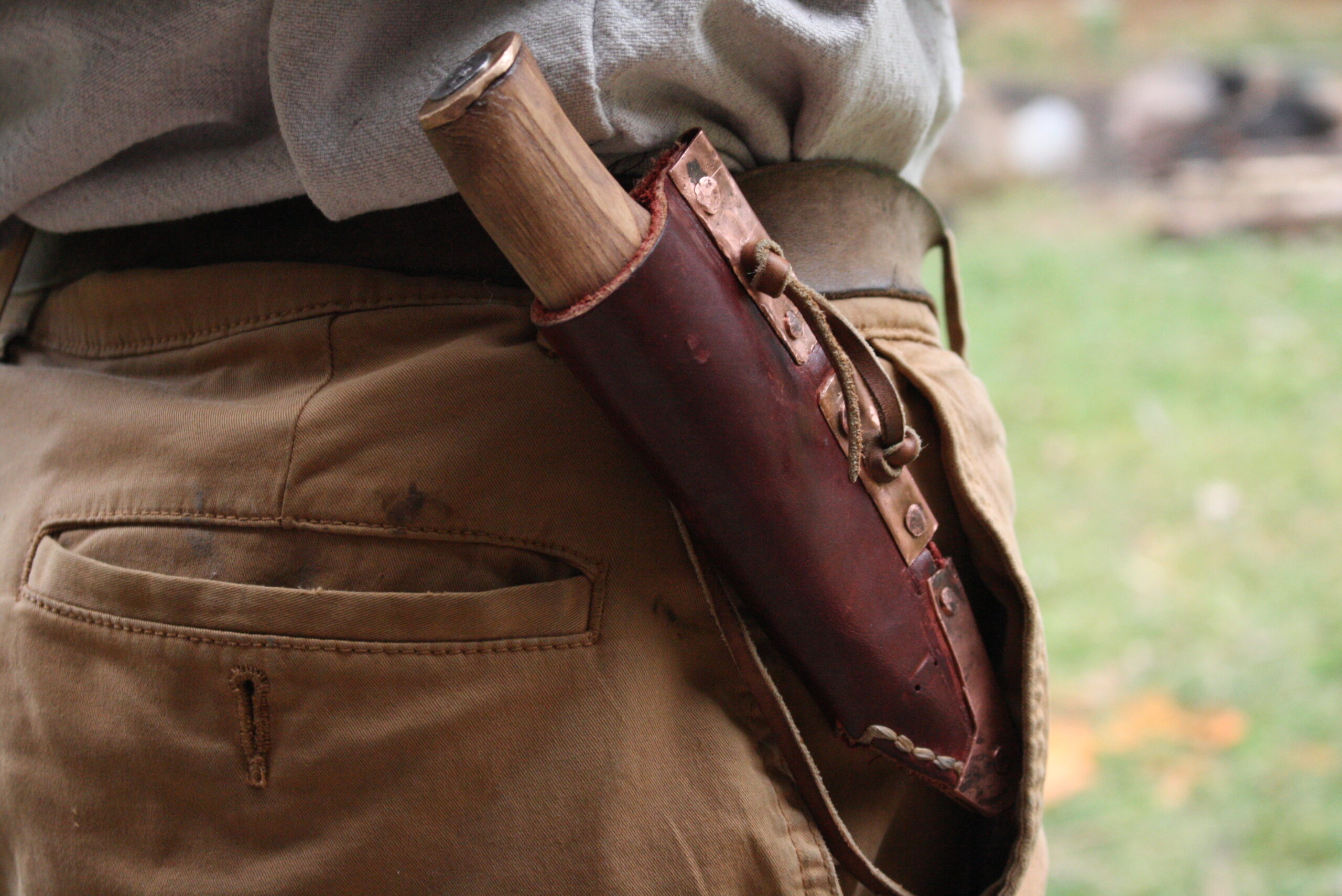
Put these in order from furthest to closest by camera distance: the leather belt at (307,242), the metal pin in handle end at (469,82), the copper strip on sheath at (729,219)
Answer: the leather belt at (307,242) → the copper strip on sheath at (729,219) → the metal pin in handle end at (469,82)

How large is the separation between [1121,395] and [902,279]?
10.5 ft

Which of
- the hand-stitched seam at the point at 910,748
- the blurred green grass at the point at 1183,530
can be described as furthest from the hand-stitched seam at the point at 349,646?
the blurred green grass at the point at 1183,530

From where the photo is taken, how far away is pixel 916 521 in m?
0.91

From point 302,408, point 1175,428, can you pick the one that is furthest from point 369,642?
point 1175,428

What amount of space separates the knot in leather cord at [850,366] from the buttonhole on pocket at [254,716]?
46cm

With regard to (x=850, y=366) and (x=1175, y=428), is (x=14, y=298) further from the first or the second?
(x=1175, y=428)

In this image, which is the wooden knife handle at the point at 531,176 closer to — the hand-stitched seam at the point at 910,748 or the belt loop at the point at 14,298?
the hand-stitched seam at the point at 910,748

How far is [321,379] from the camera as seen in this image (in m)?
0.90

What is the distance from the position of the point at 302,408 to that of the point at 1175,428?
3376 millimetres

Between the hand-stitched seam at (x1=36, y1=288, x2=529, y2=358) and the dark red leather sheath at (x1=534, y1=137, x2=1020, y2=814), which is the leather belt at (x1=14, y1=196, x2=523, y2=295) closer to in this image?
the hand-stitched seam at (x1=36, y1=288, x2=529, y2=358)

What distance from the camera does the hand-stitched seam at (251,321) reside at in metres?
0.90

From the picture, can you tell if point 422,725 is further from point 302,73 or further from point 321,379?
point 302,73

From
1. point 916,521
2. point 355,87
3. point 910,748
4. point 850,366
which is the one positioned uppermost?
point 355,87

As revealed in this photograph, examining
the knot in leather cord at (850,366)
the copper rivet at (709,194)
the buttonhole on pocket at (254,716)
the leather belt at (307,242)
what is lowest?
the buttonhole on pocket at (254,716)
